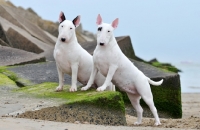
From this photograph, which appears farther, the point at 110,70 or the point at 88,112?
the point at 110,70

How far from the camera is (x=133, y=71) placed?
8.53 metres

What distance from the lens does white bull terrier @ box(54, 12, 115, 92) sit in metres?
8.82

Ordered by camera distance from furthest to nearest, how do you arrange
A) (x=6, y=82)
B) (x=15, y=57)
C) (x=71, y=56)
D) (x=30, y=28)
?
(x=30, y=28) < (x=15, y=57) < (x=6, y=82) < (x=71, y=56)

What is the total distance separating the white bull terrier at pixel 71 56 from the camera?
8.82 metres

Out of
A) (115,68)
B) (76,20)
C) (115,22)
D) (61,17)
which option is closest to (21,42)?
(61,17)

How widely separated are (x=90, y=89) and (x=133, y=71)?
84 cm

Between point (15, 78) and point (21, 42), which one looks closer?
point (15, 78)

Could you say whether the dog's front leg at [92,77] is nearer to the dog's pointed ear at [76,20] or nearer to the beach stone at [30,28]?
the dog's pointed ear at [76,20]

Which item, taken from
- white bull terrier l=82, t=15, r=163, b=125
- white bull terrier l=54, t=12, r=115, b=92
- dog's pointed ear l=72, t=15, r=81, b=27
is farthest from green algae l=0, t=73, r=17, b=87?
white bull terrier l=82, t=15, r=163, b=125

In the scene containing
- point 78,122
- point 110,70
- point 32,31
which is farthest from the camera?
point 32,31

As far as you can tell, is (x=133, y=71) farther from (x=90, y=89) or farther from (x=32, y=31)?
(x=32, y=31)

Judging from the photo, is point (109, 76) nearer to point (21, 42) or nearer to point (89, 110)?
point (89, 110)

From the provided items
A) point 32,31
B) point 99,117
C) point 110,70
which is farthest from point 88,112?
point 32,31

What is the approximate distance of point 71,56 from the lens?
891 centimetres
